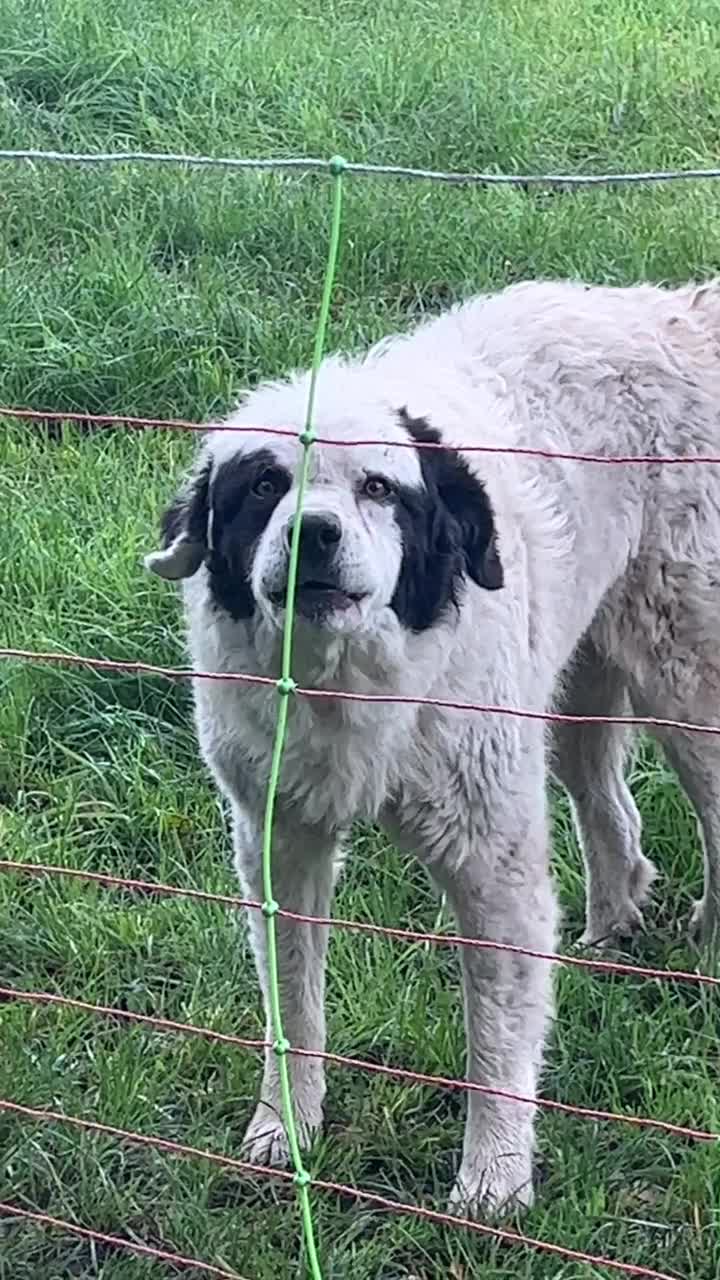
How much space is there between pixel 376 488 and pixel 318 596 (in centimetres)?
24

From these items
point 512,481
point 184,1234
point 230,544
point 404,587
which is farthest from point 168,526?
point 184,1234

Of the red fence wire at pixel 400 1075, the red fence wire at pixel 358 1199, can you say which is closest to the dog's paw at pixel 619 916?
the red fence wire at pixel 400 1075

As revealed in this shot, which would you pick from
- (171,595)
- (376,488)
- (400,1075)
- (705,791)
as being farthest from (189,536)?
(171,595)

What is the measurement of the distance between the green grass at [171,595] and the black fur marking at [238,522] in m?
0.95

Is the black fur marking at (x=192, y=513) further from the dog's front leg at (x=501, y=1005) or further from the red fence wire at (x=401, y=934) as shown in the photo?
the dog's front leg at (x=501, y=1005)

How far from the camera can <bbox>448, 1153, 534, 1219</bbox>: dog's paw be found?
313 centimetres

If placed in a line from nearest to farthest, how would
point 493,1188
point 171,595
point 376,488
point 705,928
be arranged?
point 376,488, point 493,1188, point 705,928, point 171,595

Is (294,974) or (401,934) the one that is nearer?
(401,934)

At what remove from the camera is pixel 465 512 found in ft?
10.0

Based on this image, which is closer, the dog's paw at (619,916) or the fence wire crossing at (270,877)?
the fence wire crossing at (270,877)

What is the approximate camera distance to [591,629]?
381 cm

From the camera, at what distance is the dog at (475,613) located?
2928mm

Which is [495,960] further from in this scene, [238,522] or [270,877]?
[238,522]

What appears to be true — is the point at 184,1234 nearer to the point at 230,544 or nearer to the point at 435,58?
the point at 230,544
